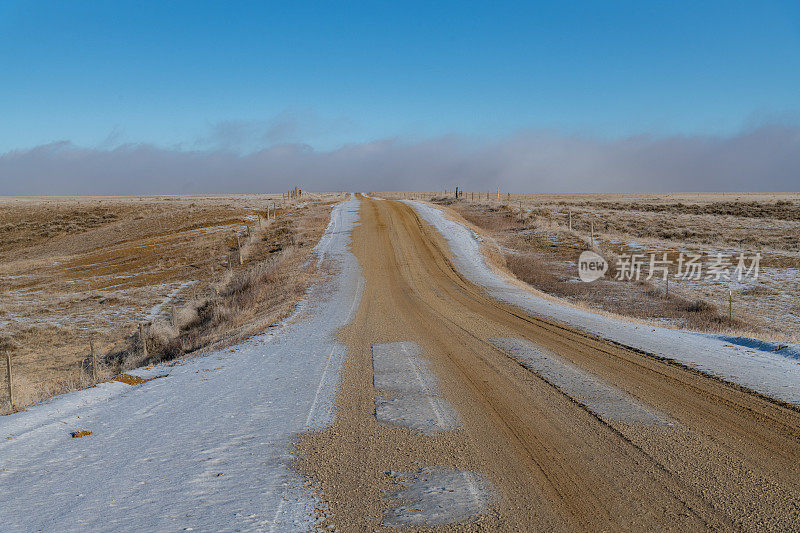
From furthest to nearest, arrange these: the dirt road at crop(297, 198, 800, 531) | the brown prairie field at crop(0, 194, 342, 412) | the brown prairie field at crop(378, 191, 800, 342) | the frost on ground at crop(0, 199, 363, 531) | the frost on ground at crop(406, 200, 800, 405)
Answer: the brown prairie field at crop(378, 191, 800, 342)
the brown prairie field at crop(0, 194, 342, 412)
the frost on ground at crop(406, 200, 800, 405)
the frost on ground at crop(0, 199, 363, 531)
the dirt road at crop(297, 198, 800, 531)

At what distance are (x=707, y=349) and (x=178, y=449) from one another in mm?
9393

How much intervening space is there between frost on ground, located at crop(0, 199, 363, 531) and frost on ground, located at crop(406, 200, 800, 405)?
623cm

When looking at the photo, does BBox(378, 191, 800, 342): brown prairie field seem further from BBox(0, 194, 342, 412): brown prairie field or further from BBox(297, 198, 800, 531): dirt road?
BBox(0, 194, 342, 412): brown prairie field

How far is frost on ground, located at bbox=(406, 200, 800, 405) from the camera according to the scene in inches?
302

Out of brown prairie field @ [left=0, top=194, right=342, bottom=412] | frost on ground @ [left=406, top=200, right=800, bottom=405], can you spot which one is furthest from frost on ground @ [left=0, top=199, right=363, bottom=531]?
frost on ground @ [left=406, top=200, right=800, bottom=405]

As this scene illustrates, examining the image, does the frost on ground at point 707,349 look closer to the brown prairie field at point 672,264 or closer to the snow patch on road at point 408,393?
the brown prairie field at point 672,264

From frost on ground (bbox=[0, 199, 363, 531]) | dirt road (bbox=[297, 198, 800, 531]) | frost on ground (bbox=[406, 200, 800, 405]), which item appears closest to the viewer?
dirt road (bbox=[297, 198, 800, 531])

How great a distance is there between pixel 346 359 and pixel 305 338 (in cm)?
234

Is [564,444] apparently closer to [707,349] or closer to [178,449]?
[178,449]

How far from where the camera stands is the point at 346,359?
32.7ft

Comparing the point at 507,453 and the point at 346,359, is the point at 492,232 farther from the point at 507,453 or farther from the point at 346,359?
the point at 507,453

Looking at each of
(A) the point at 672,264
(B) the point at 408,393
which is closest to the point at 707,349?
(B) the point at 408,393

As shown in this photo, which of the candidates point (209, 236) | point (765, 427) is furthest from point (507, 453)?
point (209, 236)

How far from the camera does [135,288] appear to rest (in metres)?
27.5
